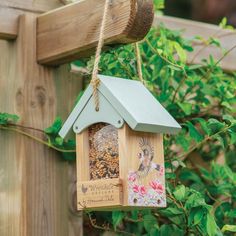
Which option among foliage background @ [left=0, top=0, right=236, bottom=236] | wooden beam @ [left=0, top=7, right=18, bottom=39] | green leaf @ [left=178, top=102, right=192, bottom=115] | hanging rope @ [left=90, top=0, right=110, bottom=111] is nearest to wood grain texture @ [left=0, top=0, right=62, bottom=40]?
wooden beam @ [left=0, top=7, right=18, bottom=39]

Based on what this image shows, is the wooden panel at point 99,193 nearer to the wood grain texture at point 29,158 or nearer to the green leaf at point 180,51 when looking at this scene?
the wood grain texture at point 29,158

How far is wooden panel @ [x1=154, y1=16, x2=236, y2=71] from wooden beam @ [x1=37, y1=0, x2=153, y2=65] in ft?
2.30

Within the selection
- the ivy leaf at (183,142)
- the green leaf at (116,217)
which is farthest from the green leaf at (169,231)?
the ivy leaf at (183,142)

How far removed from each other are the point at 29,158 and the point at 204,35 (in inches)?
42.8

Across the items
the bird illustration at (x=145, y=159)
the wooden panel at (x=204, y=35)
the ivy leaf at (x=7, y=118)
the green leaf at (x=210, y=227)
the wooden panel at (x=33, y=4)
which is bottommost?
the green leaf at (x=210, y=227)

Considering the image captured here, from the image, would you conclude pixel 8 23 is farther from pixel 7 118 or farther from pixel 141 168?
pixel 141 168

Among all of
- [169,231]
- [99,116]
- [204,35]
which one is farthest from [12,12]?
[204,35]

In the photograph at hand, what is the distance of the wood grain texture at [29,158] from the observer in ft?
7.96

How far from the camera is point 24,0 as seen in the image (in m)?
2.51

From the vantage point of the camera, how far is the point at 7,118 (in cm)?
241

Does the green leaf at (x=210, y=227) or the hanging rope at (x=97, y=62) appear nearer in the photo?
the hanging rope at (x=97, y=62)

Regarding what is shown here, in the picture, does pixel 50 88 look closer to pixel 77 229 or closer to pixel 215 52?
pixel 77 229

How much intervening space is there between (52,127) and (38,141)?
0.06 metres

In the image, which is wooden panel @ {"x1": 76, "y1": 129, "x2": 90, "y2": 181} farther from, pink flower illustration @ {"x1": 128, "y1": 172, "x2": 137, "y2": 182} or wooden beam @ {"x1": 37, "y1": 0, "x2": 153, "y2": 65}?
wooden beam @ {"x1": 37, "y1": 0, "x2": 153, "y2": 65}
